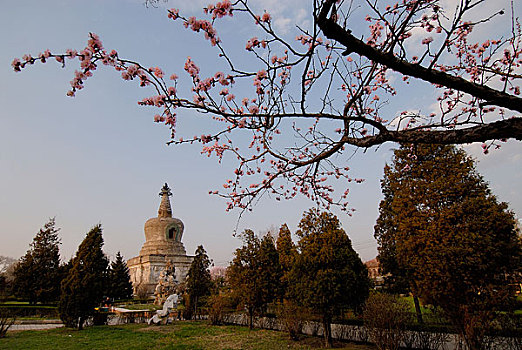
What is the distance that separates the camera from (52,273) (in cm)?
2423

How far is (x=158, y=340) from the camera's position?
10445 millimetres

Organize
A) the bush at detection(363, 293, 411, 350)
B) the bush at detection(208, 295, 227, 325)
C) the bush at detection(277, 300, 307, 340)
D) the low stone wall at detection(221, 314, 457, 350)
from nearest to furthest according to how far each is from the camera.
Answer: the bush at detection(363, 293, 411, 350) → the low stone wall at detection(221, 314, 457, 350) → the bush at detection(277, 300, 307, 340) → the bush at detection(208, 295, 227, 325)

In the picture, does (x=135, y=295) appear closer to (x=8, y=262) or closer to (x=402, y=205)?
(x=8, y=262)

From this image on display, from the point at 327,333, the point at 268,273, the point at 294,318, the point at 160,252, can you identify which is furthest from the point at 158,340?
the point at 160,252

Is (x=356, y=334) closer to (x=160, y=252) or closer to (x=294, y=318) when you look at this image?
(x=294, y=318)

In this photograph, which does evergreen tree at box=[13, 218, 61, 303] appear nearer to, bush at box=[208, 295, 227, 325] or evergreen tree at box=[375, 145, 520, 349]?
bush at box=[208, 295, 227, 325]

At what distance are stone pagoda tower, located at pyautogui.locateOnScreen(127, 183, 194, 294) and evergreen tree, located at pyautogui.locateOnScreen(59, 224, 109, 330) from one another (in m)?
19.8

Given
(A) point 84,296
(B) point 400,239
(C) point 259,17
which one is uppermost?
(C) point 259,17

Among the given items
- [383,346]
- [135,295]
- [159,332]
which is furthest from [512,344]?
[135,295]

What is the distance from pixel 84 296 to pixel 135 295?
78.9ft

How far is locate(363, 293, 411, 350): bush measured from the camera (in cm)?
770

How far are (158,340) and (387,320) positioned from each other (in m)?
7.50

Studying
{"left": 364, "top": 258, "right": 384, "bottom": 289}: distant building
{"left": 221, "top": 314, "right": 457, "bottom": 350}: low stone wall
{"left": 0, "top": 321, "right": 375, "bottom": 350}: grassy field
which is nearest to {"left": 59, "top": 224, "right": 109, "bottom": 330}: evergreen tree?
{"left": 0, "top": 321, "right": 375, "bottom": 350}: grassy field

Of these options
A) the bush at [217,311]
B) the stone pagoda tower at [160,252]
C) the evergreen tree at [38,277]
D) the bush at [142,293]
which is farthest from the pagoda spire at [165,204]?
the bush at [217,311]
